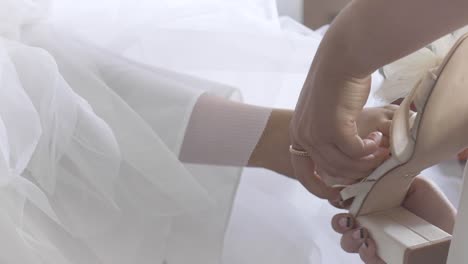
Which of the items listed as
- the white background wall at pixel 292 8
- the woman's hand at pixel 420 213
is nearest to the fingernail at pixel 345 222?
the woman's hand at pixel 420 213

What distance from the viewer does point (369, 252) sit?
518mm

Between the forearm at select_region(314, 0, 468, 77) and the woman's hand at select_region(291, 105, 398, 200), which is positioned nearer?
the forearm at select_region(314, 0, 468, 77)

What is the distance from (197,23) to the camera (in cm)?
74

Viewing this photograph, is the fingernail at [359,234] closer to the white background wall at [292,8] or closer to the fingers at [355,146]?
the fingers at [355,146]

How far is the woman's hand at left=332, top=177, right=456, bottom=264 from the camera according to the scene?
1.80 feet

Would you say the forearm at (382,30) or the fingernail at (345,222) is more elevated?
the forearm at (382,30)

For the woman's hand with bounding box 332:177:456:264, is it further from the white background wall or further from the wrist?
the white background wall

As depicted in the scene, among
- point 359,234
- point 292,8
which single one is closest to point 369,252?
point 359,234

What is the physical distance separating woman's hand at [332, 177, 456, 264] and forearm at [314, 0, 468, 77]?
0.18 meters

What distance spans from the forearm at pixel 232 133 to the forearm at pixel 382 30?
0.72 feet

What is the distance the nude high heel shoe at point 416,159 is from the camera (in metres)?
0.40

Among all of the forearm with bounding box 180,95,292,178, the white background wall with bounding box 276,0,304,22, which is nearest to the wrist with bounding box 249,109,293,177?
the forearm with bounding box 180,95,292,178

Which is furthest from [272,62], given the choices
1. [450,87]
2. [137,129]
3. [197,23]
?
[450,87]

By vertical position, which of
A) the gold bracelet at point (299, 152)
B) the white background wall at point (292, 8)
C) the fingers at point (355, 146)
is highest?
the fingers at point (355, 146)
